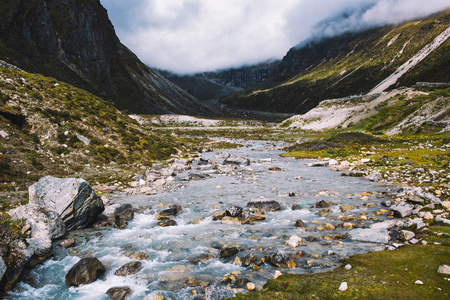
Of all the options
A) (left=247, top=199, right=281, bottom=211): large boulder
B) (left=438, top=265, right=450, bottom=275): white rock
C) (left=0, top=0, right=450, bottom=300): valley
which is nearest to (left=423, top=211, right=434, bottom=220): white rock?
(left=0, top=0, right=450, bottom=300): valley

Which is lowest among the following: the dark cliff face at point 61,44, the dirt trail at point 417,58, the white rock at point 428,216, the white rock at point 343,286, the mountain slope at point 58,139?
the white rock at point 428,216

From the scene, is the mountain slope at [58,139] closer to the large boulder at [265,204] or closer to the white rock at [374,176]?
the large boulder at [265,204]

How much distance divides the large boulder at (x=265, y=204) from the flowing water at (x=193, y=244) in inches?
21.5

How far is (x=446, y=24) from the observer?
620ft

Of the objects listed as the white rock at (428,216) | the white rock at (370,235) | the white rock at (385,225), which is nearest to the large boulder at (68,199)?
the white rock at (370,235)

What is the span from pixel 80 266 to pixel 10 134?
17.7 metres

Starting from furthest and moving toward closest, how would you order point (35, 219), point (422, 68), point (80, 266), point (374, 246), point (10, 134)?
point (422, 68) < point (10, 134) < point (35, 219) < point (374, 246) < point (80, 266)

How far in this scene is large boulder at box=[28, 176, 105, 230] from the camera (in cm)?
1196

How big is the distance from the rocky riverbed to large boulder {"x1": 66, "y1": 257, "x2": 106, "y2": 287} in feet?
0.56

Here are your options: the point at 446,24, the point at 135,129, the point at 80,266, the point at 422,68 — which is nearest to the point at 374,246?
the point at 80,266

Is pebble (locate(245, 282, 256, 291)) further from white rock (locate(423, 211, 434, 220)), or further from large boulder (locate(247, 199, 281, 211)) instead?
white rock (locate(423, 211, 434, 220))

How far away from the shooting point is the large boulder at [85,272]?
8.55 meters

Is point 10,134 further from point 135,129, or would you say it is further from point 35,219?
point 135,129

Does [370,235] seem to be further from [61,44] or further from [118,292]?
[61,44]
